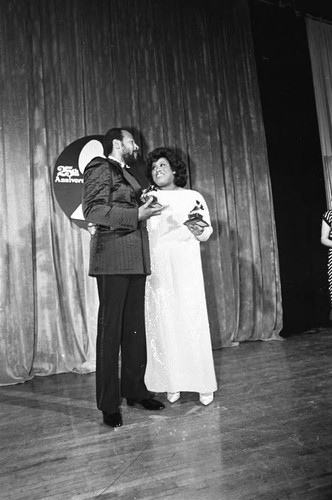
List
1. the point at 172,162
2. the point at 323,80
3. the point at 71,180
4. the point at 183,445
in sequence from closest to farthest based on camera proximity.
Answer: the point at 183,445, the point at 172,162, the point at 71,180, the point at 323,80

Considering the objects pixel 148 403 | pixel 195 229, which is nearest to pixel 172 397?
pixel 148 403

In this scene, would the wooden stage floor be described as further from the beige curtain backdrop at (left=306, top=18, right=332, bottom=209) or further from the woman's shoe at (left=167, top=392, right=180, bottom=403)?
the beige curtain backdrop at (left=306, top=18, right=332, bottom=209)

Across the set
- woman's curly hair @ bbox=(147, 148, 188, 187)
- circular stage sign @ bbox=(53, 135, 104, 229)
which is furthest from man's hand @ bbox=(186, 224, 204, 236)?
circular stage sign @ bbox=(53, 135, 104, 229)

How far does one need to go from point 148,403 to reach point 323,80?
4.10 m

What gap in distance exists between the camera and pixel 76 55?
10.5ft

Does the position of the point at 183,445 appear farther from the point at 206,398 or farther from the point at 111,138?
the point at 111,138

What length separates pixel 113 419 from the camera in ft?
5.50

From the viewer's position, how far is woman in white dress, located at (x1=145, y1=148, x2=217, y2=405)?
6.14 ft

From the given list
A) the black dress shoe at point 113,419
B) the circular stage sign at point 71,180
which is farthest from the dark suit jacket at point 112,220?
the circular stage sign at point 71,180

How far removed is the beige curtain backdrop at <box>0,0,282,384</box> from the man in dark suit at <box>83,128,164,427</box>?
44.3 inches

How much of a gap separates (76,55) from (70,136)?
2.36 ft

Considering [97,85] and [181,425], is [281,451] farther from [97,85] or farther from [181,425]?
[97,85]

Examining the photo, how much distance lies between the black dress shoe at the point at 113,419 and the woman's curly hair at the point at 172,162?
1200mm

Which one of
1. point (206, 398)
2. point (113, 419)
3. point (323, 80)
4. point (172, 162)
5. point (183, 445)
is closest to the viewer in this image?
point (183, 445)
